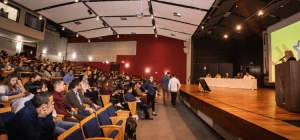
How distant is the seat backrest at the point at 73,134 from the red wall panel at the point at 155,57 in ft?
36.6

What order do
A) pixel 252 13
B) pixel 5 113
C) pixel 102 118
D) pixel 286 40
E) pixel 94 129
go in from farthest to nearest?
pixel 252 13, pixel 286 40, pixel 102 118, pixel 94 129, pixel 5 113

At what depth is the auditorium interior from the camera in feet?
6.66

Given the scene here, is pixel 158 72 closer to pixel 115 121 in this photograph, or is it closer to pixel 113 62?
pixel 113 62

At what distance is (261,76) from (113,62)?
39.5 ft

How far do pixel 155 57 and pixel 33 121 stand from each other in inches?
462

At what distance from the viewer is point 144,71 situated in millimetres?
12922

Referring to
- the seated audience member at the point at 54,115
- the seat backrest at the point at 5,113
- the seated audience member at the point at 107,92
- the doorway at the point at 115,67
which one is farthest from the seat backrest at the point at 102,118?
the doorway at the point at 115,67

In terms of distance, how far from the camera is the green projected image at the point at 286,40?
4.38m

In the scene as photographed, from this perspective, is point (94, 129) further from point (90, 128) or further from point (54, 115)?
point (54, 115)

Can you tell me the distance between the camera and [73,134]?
1354 millimetres

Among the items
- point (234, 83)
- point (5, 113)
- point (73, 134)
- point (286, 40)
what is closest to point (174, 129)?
point (73, 134)

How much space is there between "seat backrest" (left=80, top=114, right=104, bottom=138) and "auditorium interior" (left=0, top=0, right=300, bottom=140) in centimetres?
1

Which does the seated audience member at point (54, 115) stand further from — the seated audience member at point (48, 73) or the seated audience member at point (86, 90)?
the seated audience member at point (48, 73)

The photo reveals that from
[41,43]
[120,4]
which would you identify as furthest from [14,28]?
[120,4]
